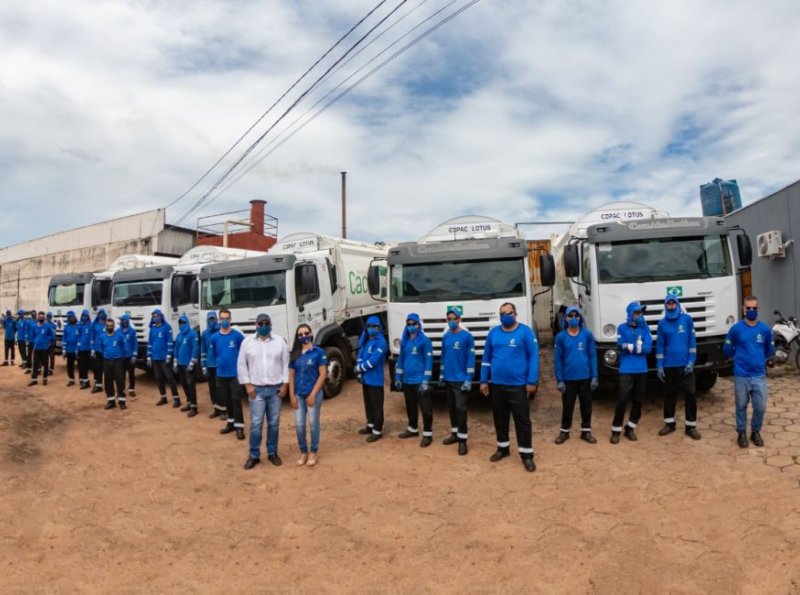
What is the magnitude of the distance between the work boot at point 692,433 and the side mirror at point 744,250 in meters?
2.51

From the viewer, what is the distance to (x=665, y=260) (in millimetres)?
7395

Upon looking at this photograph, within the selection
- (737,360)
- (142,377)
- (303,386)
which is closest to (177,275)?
(142,377)

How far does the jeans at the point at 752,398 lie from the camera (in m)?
5.87

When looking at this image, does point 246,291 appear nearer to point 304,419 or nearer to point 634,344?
point 304,419

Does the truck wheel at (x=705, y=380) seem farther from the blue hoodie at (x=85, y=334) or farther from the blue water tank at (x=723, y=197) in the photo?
the blue hoodie at (x=85, y=334)

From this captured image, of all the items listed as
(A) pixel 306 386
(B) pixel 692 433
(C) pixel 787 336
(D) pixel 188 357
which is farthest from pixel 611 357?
(D) pixel 188 357

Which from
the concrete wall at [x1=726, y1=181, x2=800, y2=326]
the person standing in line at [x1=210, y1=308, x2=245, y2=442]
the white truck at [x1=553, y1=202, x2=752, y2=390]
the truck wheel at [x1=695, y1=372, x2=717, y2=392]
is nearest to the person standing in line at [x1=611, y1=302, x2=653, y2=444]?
A: the white truck at [x1=553, y1=202, x2=752, y2=390]

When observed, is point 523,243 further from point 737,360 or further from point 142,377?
point 142,377

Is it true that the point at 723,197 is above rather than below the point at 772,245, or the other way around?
above

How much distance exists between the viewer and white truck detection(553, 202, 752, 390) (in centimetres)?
719

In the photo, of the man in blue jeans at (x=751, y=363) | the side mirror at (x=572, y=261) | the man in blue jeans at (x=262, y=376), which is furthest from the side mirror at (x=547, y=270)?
the man in blue jeans at (x=262, y=376)

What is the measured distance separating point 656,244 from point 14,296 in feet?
115

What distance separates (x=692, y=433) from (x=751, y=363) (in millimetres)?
1126

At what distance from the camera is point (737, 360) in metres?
6.01
